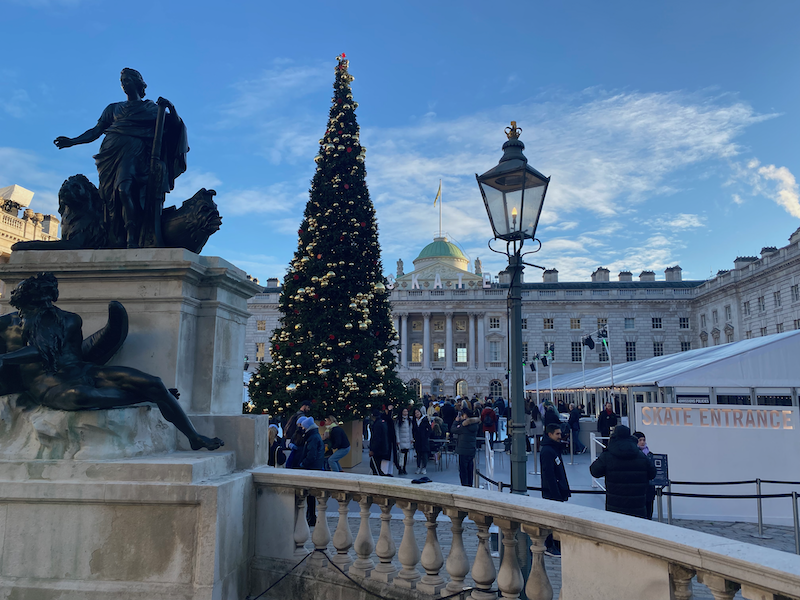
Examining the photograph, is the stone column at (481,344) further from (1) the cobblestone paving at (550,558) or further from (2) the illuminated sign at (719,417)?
(1) the cobblestone paving at (550,558)

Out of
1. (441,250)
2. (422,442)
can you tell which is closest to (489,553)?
(422,442)

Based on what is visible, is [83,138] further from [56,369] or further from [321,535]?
[321,535]

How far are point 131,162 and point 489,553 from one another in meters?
4.32

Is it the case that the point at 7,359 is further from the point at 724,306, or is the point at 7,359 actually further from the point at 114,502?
the point at 724,306

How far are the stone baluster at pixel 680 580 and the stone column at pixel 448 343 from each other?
74987 mm

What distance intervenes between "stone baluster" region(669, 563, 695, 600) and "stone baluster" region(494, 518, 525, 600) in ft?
3.18

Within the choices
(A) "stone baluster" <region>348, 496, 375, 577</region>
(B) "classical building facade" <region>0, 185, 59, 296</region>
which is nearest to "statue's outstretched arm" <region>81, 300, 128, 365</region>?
(A) "stone baluster" <region>348, 496, 375, 577</region>

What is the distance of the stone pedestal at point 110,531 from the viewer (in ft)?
12.0

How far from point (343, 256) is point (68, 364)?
43.3ft

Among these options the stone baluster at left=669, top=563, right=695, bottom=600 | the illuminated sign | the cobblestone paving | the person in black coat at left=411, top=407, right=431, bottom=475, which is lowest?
the cobblestone paving

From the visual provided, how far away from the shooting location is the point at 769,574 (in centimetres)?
214

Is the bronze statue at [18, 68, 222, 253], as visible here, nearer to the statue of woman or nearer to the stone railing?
the statue of woman

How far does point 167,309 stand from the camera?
4.56m

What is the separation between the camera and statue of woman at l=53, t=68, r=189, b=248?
502 cm
